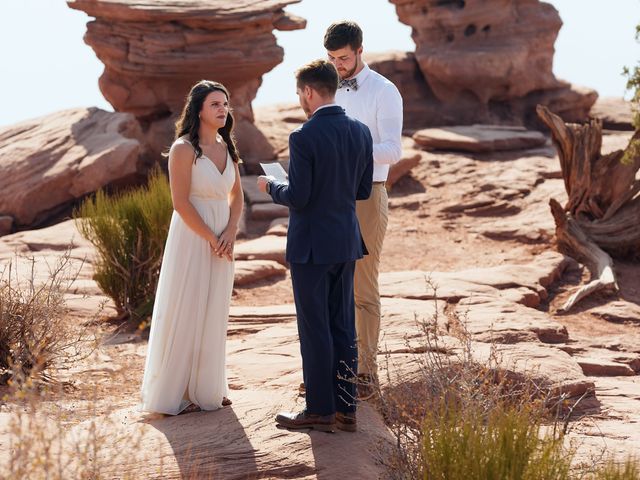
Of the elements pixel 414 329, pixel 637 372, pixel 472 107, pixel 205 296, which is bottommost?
pixel 637 372

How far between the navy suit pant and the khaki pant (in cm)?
49

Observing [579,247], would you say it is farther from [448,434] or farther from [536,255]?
[448,434]

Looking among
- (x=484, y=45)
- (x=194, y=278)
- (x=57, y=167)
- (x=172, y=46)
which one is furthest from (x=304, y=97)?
(x=484, y=45)

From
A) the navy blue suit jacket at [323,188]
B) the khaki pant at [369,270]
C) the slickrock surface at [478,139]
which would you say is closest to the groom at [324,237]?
the navy blue suit jacket at [323,188]

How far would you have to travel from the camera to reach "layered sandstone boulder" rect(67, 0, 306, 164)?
1362 cm

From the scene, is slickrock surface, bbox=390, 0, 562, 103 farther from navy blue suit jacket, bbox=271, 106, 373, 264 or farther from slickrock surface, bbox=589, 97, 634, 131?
navy blue suit jacket, bbox=271, 106, 373, 264

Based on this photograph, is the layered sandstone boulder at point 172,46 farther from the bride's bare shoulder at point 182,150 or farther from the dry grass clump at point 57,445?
the bride's bare shoulder at point 182,150

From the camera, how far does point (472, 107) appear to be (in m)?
17.3

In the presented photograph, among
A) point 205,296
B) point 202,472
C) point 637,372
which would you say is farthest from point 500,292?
point 202,472

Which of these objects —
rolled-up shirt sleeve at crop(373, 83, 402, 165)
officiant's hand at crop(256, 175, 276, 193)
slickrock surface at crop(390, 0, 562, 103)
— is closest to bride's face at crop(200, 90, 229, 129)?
officiant's hand at crop(256, 175, 276, 193)

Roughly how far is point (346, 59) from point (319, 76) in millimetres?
813

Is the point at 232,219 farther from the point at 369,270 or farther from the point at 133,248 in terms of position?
the point at 133,248

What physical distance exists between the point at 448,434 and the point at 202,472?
1283mm

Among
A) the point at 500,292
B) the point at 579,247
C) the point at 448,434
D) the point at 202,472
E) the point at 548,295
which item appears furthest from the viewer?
the point at 579,247
